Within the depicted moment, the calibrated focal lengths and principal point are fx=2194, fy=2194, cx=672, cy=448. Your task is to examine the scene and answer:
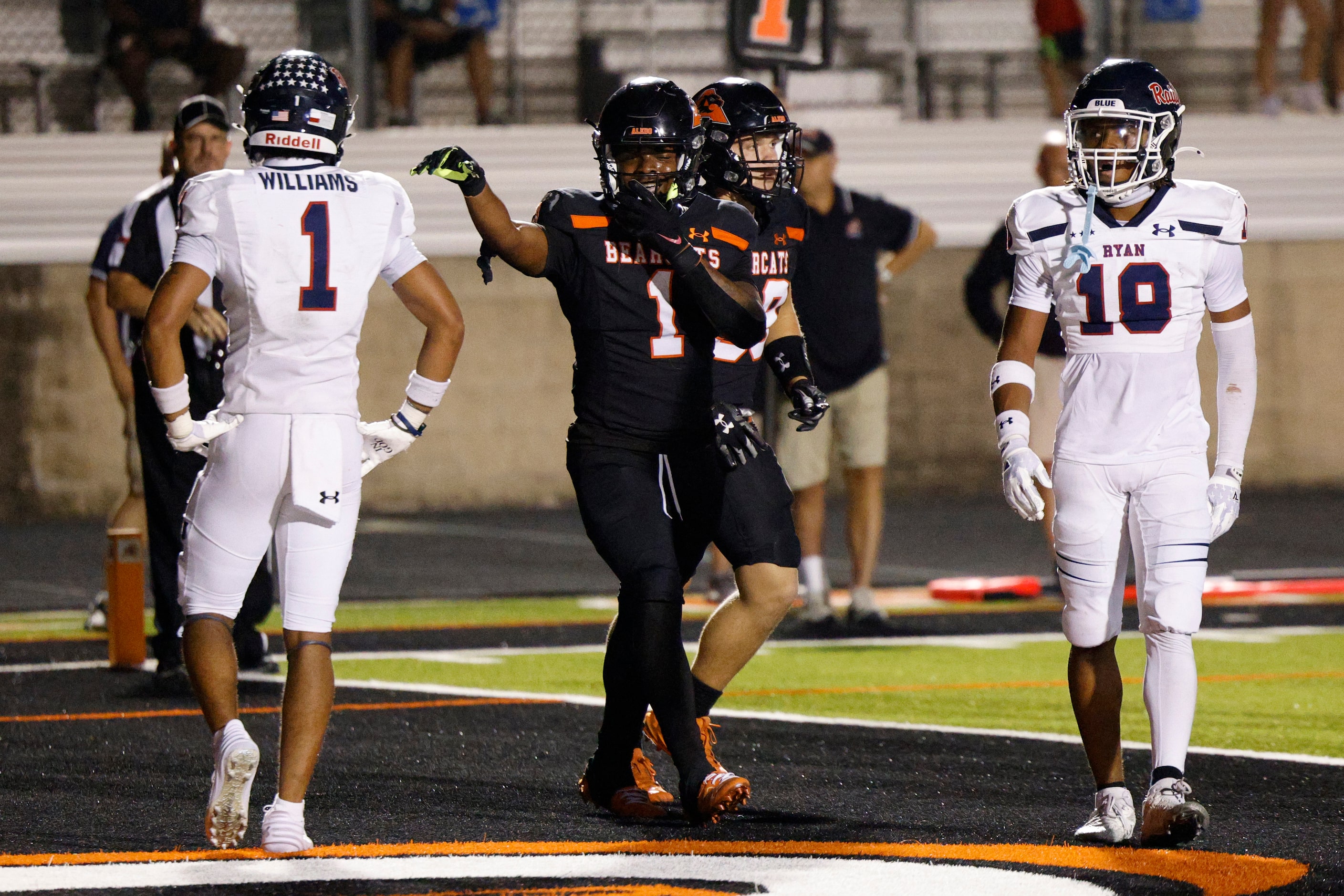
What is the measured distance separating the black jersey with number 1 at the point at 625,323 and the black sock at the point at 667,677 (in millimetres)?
461

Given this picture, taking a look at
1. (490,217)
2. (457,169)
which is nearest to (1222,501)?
(490,217)

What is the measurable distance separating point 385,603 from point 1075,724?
13.9 feet

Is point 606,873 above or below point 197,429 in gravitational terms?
below

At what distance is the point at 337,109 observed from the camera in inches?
204

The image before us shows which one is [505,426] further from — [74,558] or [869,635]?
[869,635]

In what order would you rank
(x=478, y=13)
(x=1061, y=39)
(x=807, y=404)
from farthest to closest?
1. (x=478, y=13)
2. (x=1061, y=39)
3. (x=807, y=404)

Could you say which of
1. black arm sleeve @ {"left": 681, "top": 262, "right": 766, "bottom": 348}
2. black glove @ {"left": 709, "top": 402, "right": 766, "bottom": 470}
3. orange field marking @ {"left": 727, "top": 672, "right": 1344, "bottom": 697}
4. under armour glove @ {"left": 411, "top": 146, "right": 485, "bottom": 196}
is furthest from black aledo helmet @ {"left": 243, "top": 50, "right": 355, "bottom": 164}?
orange field marking @ {"left": 727, "top": 672, "right": 1344, "bottom": 697}

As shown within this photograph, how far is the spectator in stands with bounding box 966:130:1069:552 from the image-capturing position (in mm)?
9352

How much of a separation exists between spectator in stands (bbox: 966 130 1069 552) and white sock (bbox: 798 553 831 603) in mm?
998

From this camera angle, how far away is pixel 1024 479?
5.27m

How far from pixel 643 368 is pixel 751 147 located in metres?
1.05

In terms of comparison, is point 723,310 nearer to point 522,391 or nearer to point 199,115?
point 199,115

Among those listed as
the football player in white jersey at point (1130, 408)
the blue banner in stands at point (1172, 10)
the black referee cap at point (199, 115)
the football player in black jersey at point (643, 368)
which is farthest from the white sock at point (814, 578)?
the blue banner in stands at point (1172, 10)

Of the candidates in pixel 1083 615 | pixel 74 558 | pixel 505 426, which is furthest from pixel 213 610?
pixel 505 426
